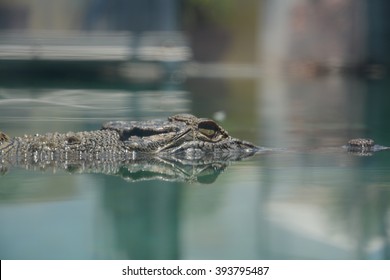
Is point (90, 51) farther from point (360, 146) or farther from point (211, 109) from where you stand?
point (360, 146)

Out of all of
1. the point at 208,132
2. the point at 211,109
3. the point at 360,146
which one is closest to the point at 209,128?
the point at 208,132

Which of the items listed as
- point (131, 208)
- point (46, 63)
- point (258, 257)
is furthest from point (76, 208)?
point (46, 63)

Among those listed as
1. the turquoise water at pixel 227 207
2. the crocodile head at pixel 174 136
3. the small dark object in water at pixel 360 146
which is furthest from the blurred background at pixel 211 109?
the crocodile head at pixel 174 136

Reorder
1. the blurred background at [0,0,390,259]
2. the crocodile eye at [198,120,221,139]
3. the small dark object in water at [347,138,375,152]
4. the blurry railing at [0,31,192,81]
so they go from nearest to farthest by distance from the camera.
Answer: the blurred background at [0,0,390,259] < the crocodile eye at [198,120,221,139] < the small dark object in water at [347,138,375,152] < the blurry railing at [0,31,192,81]

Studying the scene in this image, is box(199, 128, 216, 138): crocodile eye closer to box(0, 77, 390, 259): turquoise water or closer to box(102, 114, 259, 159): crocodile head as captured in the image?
box(102, 114, 259, 159): crocodile head

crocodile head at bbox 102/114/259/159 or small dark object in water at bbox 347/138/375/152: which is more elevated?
crocodile head at bbox 102/114/259/159

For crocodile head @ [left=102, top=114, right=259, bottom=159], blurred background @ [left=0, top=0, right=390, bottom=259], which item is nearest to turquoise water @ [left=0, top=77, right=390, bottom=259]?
blurred background @ [left=0, top=0, right=390, bottom=259]

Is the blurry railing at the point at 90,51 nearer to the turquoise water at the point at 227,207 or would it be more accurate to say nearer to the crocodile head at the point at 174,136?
the turquoise water at the point at 227,207
